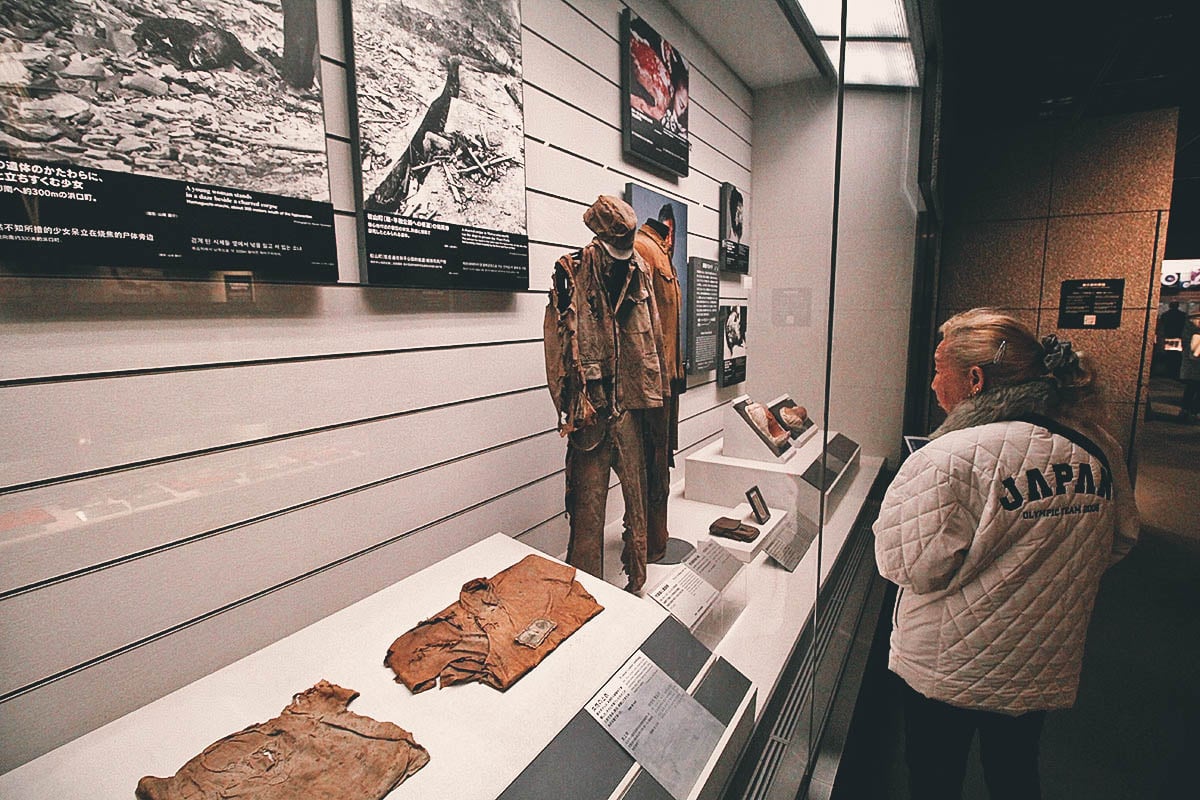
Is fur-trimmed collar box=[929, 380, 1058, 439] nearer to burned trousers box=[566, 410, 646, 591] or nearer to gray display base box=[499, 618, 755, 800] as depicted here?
Result: gray display base box=[499, 618, 755, 800]

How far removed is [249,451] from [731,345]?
107 inches

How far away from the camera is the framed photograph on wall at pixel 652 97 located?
2600 millimetres

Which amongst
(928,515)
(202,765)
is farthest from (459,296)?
(928,515)

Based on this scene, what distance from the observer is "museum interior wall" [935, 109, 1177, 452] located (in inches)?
172

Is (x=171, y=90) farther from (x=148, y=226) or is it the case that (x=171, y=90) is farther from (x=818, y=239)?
(x=818, y=239)

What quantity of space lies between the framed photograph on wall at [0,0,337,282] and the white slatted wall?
3.8 inches

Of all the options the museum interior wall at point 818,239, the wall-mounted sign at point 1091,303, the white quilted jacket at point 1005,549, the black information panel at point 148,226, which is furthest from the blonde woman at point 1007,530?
the wall-mounted sign at point 1091,303

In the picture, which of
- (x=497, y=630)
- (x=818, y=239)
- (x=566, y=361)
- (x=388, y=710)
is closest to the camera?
(x=388, y=710)

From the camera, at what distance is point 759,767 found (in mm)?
1393

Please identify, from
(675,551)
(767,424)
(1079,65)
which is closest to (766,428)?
(767,424)

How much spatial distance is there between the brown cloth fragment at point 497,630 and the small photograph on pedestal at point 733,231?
A: 6.35ft
